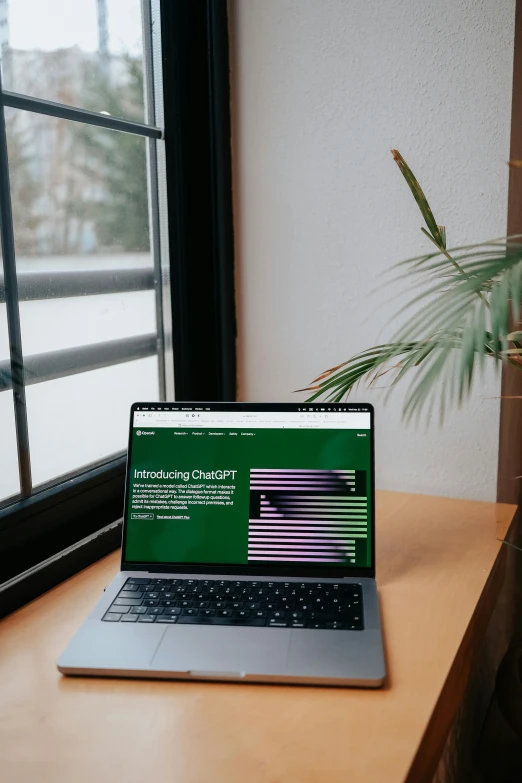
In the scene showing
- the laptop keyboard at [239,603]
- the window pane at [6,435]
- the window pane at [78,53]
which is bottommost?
the laptop keyboard at [239,603]

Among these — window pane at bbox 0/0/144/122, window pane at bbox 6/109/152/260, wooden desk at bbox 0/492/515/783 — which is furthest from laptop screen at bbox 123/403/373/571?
window pane at bbox 0/0/144/122

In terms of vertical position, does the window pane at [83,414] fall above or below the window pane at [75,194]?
below

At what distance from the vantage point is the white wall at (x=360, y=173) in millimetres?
1202

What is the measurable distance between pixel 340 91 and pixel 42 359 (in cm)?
72

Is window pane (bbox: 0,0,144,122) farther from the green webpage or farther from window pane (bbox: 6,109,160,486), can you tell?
the green webpage

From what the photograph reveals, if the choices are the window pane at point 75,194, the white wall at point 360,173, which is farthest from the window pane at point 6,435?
the white wall at point 360,173

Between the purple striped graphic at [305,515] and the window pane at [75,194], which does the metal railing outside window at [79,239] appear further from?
the purple striped graphic at [305,515]

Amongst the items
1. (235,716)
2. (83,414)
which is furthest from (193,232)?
(235,716)

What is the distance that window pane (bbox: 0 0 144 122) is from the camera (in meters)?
1.01

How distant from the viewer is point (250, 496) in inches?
40.5

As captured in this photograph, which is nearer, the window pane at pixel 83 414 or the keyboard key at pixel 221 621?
the keyboard key at pixel 221 621

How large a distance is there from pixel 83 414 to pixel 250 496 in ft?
1.23

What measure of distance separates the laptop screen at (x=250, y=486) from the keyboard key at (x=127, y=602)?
9 cm

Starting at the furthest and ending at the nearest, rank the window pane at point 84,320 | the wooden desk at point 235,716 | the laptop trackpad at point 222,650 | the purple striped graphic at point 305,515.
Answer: the window pane at point 84,320, the purple striped graphic at point 305,515, the laptop trackpad at point 222,650, the wooden desk at point 235,716
